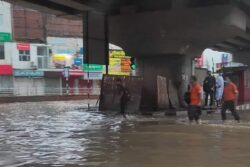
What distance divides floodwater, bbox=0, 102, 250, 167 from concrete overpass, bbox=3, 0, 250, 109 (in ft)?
23.9

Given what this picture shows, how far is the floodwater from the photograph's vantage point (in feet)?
28.4

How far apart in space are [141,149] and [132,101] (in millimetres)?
11716

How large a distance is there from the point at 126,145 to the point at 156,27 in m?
12.8

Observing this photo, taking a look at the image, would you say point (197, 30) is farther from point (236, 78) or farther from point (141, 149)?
point (141, 149)

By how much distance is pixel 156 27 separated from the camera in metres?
22.9

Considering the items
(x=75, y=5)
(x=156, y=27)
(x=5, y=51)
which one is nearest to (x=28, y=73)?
(x=5, y=51)

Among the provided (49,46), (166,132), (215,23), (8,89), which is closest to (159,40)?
(215,23)

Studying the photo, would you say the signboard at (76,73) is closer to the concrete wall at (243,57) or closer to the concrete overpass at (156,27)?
the concrete wall at (243,57)

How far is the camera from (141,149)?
10094 millimetres

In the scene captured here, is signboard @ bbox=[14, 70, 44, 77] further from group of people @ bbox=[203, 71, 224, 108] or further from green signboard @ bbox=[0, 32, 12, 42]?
group of people @ bbox=[203, 71, 224, 108]

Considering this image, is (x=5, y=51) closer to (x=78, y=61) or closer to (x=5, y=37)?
(x=5, y=37)

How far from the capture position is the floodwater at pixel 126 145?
8664 millimetres

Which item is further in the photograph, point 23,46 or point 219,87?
point 23,46

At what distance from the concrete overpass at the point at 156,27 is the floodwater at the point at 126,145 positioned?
287 inches
